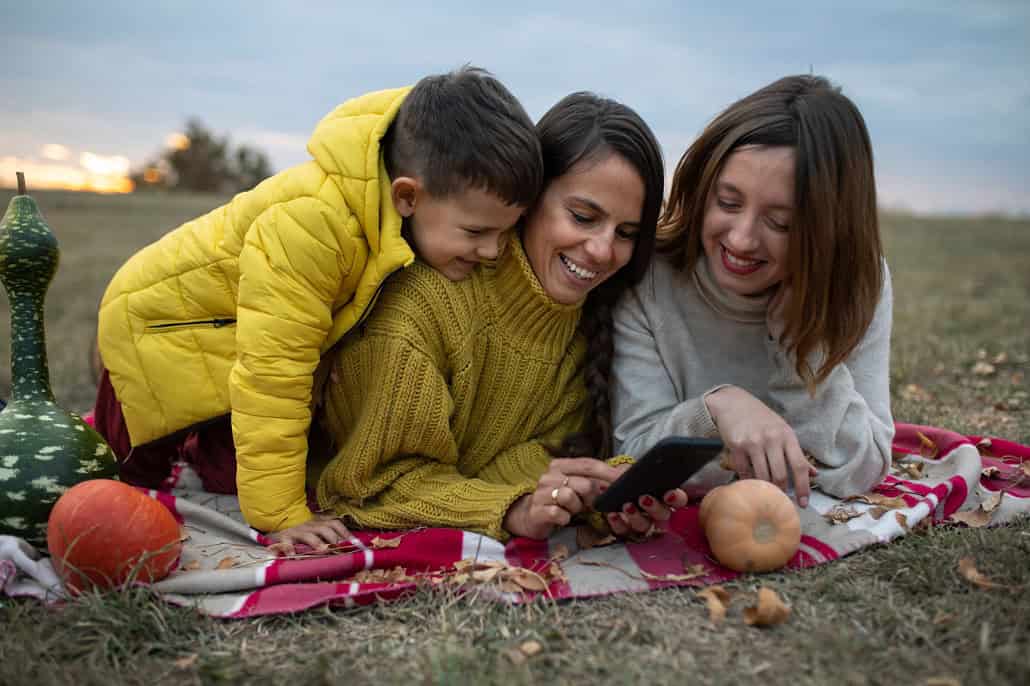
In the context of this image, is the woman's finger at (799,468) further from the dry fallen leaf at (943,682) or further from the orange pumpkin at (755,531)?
the dry fallen leaf at (943,682)

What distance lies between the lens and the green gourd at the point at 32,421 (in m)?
2.54

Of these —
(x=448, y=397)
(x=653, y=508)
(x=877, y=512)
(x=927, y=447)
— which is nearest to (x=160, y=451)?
(x=448, y=397)

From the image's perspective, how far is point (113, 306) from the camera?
3004 millimetres

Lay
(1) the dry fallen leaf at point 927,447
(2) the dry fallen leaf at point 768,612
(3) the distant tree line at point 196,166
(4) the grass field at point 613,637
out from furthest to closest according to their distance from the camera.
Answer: (3) the distant tree line at point 196,166 < (1) the dry fallen leaf at point 927,447 < (2) the dry fallen leaf at point 768,612 < (4) the grass field at point 613,637

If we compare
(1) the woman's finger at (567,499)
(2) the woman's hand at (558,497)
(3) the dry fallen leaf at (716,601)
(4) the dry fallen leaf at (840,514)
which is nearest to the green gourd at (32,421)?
(2) the woman's hand at (558,497)

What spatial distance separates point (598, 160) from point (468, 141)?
1.46 ft

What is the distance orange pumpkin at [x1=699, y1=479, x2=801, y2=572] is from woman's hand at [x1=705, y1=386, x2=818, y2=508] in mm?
136

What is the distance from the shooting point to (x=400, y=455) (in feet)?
9.41

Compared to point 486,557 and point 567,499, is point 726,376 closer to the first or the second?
point 567,499

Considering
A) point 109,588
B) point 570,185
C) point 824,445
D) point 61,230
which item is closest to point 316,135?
point 570,185

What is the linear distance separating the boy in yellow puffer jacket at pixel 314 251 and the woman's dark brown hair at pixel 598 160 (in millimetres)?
160

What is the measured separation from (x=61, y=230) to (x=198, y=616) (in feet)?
45.1

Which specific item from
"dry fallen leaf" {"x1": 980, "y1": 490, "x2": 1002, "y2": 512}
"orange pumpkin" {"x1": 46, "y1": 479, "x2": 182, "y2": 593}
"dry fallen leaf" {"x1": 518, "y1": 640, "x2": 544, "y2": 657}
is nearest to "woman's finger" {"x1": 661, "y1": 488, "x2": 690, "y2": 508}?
"dry fallen leaf" {"x1": 518, "y1": 640, "x2": 544, "y2": 657}

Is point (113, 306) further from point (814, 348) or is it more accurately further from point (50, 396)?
point (814, 348)
